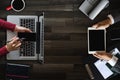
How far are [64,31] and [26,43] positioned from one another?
0.34 metres

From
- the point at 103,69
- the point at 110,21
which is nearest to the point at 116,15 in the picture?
the point at 110,21

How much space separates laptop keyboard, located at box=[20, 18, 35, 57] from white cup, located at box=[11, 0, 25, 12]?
0.10 metres

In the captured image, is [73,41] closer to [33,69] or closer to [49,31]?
[49,31]

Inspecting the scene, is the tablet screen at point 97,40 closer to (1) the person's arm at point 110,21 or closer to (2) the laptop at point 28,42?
(1) the person's arm at point 110,21

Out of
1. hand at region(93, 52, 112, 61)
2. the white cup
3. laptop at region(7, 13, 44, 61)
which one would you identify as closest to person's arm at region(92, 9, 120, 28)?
hand at region(93, 52, 112, 61)

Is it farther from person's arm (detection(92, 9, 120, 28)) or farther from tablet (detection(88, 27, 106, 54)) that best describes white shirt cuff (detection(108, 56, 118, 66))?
person's arm (detection(92, 9, 120, 28))

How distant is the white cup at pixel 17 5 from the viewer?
7.85 feet

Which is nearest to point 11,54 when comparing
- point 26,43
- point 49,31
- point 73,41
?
point 26,43

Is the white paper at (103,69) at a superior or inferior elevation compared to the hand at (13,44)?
inferior

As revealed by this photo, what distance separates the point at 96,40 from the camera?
240 cm

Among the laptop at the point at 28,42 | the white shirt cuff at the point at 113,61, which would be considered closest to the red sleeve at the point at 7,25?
the laptop at the point at 28,42

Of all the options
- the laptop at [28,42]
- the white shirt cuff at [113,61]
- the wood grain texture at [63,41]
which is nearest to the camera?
the white shirt cuff at [113,61]

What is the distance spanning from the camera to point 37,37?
2.32 metres

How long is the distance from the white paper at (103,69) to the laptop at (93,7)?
362 millimetres
